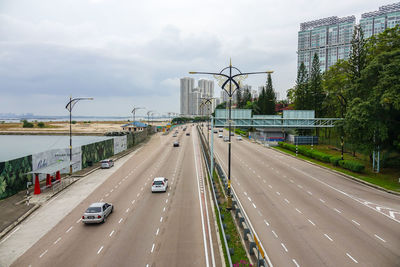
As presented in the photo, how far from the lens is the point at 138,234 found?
48.6ft

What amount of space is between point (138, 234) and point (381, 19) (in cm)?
16481

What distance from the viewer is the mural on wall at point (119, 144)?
4797 centimetres

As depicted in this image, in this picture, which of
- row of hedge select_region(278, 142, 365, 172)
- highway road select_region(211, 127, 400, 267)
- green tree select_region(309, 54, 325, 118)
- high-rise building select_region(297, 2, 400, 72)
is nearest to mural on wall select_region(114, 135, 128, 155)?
highway road select_region(211, 127, 400, 267)

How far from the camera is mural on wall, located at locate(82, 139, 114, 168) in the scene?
1398 inches

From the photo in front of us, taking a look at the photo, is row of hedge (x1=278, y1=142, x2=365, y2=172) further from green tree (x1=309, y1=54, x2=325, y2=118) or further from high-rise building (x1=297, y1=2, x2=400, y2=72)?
high-rise building (x1=297, y1=2, x2=400, y2=72)

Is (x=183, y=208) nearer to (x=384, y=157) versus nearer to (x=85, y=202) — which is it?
(x=85, y=202)

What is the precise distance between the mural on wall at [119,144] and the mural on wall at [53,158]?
13.8 metres

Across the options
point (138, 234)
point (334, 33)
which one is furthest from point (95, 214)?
point (334, 33)

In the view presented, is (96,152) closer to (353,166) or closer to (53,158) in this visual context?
(53,158)

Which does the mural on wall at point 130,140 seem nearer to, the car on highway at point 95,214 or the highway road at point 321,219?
the highway road at point 321,219

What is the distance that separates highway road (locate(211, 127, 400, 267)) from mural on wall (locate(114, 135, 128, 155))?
87.5ft

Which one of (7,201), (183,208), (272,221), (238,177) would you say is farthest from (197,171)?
(7,201)

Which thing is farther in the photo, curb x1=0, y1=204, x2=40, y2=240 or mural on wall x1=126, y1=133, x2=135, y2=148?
mural on wall x1=126, y1=133, x2=135, y2=148

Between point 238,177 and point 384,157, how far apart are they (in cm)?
2063
